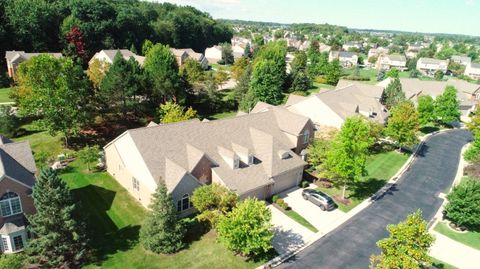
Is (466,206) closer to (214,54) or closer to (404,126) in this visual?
(404,126)

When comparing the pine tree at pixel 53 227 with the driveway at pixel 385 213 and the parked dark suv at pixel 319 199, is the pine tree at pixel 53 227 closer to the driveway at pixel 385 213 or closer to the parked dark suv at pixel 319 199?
the driveway at pixel 385 213

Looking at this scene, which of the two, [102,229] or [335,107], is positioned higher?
[335,107]

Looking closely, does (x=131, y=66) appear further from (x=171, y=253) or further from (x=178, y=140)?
(x=171, y=253)

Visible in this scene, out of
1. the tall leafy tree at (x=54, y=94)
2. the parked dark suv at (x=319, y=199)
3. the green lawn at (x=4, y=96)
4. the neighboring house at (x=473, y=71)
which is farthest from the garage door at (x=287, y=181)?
the neighboring house at (x=473, y=71)

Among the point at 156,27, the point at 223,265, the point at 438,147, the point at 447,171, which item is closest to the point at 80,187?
the point at 223,265

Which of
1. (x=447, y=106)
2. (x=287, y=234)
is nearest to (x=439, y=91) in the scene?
(x=447, y=106)
